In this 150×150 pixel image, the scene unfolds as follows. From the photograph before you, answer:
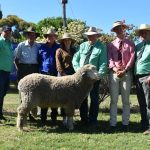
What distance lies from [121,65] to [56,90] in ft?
5.30

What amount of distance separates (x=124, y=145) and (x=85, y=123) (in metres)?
2.41

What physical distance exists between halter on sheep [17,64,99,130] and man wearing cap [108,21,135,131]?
0.47 meters

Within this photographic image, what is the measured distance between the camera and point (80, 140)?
8.59 meters

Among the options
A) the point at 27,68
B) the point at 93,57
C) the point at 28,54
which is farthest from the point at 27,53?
the point at 93,57

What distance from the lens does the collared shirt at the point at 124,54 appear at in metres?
9.55

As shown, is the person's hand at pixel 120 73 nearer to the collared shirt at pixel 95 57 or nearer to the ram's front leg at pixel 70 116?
the collared shirt at pixel 95 57

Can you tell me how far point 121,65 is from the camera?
9688 mm

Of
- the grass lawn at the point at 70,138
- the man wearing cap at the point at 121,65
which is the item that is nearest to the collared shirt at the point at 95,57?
the man wearing cap at the point at 121,65

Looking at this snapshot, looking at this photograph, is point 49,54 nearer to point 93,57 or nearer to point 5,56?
point 5,56

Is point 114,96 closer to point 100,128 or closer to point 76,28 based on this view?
point 100,128

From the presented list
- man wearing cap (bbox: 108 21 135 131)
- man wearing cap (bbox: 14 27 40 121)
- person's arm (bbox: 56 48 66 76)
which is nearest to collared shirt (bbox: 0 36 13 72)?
man wearing cap (bbox: 14 27 40 121)

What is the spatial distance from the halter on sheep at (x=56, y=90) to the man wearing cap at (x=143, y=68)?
0.98 meters

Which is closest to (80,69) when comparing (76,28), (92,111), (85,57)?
(85,57)

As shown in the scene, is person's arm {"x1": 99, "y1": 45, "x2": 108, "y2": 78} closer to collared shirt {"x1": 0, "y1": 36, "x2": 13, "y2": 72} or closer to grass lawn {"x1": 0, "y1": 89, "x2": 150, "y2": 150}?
grass lawn {"x1": 0, "y1": 89, "x2": 150, "y2": 150}
